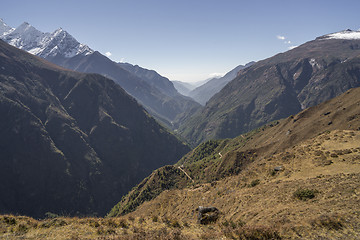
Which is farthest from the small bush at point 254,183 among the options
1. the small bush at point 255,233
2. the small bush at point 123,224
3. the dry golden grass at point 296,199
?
the small bush at point 123,224

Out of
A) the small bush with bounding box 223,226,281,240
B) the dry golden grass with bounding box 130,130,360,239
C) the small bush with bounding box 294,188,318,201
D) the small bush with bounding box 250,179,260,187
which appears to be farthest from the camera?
the small bush with bounding box 250,179,260,187

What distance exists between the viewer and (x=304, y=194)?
104 feet

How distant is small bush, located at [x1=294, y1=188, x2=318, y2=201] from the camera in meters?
30.8

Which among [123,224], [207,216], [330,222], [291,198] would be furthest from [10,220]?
[291,198]

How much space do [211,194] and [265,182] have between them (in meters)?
16.2

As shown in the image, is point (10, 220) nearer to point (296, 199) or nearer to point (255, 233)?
point (255, 233)

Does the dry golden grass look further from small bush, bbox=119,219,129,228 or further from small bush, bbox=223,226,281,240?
small bush, bbox=119,219,129,228

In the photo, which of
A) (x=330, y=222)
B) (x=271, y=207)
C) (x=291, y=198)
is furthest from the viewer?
(x=291, y=198)

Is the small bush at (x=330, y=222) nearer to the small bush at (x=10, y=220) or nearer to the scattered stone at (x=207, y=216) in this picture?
the scattered stone at (x=207, y=216)

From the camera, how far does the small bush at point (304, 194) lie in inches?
1211

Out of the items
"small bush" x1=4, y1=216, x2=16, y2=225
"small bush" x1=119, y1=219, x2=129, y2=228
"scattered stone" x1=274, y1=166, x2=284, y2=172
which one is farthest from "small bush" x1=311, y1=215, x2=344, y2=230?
"small bush" x1=4, y1=216, x2=16, y2=225

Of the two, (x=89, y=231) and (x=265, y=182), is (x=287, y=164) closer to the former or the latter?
(x=265, y=182)

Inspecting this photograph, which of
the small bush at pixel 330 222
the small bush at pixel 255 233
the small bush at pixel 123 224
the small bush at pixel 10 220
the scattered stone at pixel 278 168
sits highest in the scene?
the small bush at pixel 10 220

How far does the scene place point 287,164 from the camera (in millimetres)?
52312
